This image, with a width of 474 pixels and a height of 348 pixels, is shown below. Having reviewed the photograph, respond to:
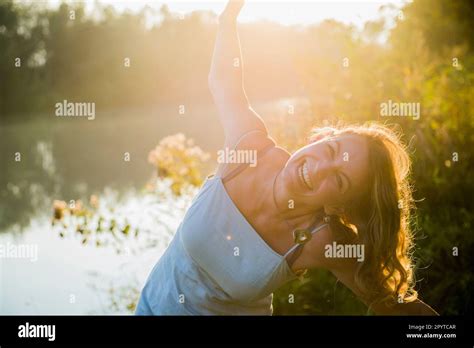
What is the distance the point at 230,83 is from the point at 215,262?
716 millimetres

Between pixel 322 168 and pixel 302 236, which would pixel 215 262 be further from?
pixel 322 168

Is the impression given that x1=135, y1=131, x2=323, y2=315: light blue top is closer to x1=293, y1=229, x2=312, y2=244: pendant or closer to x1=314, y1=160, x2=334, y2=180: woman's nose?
x1=293, y1=229, x2=312, y2=244: pendant

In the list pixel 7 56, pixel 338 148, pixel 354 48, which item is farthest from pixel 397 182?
pixel 7 56

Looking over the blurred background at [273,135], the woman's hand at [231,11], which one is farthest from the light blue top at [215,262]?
the blurred background at [273,135]

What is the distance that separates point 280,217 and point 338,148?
35 cm

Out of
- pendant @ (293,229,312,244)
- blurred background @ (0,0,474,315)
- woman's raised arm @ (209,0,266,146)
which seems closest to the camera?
pendant @ (293,229,312,244)

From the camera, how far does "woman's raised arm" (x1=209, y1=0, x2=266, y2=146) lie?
7.38 ft

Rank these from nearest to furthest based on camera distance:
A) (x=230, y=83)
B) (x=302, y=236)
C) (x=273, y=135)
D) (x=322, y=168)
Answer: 1. (x=322, y=168)
2. (x=302, y=236)
3. (x=230, y=83)
4. (x=273, y=135)

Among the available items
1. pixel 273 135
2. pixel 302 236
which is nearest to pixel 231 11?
pixel 302 236

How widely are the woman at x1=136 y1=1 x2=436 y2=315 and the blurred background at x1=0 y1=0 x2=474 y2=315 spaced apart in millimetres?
691

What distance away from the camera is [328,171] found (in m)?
2.04

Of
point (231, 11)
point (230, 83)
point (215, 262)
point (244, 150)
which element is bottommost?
point (215, 262)

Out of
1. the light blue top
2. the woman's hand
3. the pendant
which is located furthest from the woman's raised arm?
the pendant

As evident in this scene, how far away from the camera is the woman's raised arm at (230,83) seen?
7.38ft
